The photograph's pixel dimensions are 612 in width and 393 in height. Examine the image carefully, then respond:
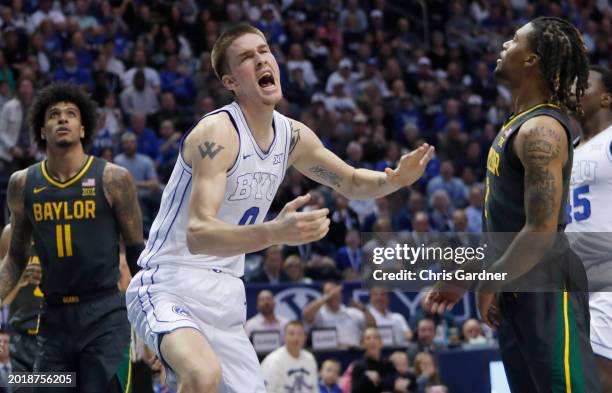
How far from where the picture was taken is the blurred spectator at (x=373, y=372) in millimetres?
10562

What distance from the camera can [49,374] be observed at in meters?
6.28

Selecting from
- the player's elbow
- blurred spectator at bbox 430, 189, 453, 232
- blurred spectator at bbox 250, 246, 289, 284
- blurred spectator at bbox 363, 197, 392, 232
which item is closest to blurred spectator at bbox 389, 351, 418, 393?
blurred spectator at bbox 250, 246, 289, 284

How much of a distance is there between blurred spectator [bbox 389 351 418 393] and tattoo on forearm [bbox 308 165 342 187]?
206 inches

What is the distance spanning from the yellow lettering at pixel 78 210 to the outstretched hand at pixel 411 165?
2135 millimetres

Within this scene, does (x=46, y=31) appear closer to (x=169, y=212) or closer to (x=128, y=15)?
(x=128, y=15)

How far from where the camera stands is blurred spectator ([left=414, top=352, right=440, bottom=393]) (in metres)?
10.8

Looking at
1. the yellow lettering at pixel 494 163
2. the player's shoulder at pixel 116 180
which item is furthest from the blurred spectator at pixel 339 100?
the yellow lettering at pixel 494 163

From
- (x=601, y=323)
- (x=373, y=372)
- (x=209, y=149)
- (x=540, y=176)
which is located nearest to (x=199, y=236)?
(x=209, y=149)

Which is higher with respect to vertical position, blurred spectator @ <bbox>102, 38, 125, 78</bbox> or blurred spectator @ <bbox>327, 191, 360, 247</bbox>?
blurred spectator @ <bbox>102, 38, 125, 78</bbox>

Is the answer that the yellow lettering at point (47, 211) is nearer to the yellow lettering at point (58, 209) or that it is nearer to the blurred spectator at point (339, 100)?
the yellow lettering at point (58, 209)

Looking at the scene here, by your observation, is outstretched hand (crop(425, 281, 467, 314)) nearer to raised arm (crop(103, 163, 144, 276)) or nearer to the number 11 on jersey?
raised arm (crop(103, 163, 144, 276))

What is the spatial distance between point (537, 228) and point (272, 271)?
7951mm

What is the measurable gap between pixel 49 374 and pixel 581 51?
12.2ft

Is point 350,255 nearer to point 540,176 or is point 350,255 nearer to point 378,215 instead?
point 378,215
